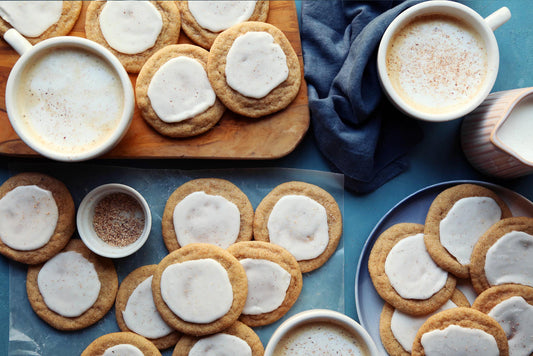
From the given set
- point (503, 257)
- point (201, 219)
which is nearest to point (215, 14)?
point (201, 219)

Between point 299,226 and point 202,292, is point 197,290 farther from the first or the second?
point 299,226

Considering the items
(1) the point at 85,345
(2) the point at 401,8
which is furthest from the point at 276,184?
(1) the point at 85,345

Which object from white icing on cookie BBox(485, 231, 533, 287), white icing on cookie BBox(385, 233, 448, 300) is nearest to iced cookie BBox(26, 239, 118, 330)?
white icing on cookie BBox(385, 233, 448, 300)

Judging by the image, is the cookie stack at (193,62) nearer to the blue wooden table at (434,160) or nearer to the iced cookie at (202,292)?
the blue wooden table at (434,160)

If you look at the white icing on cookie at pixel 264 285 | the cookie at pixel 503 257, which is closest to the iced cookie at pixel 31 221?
the white icing on cookie at pixel 264 285

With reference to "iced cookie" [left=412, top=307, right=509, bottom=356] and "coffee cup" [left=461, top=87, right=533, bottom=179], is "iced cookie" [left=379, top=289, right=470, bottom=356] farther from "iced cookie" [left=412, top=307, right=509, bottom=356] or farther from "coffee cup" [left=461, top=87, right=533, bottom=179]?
"coffee cup" [left=461, top=87, right=533, bottom=179]
